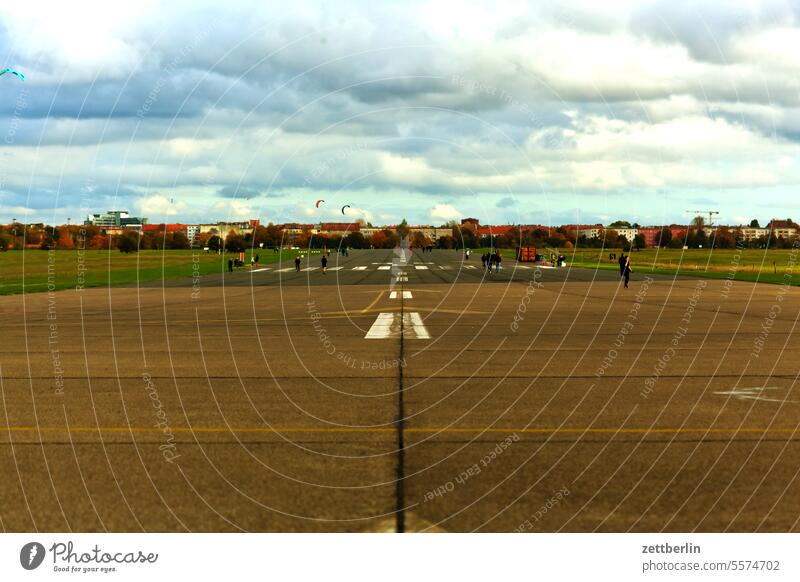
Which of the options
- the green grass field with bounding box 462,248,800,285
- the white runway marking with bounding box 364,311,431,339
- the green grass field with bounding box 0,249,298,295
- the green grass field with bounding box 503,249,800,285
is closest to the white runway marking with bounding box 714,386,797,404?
the green grass field with bounding box 462,248,800,285

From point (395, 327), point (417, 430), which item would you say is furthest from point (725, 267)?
point (417, 430)

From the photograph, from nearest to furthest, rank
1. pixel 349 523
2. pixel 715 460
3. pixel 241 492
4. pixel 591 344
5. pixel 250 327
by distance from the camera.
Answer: pixel 349 523, pixel 241 492, pixel 715 460, pixel 591 344, pixel 250 327

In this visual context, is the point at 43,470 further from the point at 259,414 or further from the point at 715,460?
the point at 715,460

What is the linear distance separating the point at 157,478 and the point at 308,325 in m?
17.6

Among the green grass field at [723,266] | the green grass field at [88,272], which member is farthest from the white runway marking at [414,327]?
the green grass field at [88,272]

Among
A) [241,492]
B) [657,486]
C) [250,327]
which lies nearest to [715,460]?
[657,486]

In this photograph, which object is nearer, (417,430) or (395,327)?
(417,430)

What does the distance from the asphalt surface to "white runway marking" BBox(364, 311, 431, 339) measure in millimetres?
140

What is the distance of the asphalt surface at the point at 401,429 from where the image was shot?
7.26m

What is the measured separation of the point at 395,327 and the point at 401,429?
14.7m

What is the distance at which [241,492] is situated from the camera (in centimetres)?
773

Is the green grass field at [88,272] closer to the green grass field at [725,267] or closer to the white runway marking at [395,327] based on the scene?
the white runway marking at [395,327]

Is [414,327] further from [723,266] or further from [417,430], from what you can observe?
[723,266]

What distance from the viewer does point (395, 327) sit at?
82.9 feet
